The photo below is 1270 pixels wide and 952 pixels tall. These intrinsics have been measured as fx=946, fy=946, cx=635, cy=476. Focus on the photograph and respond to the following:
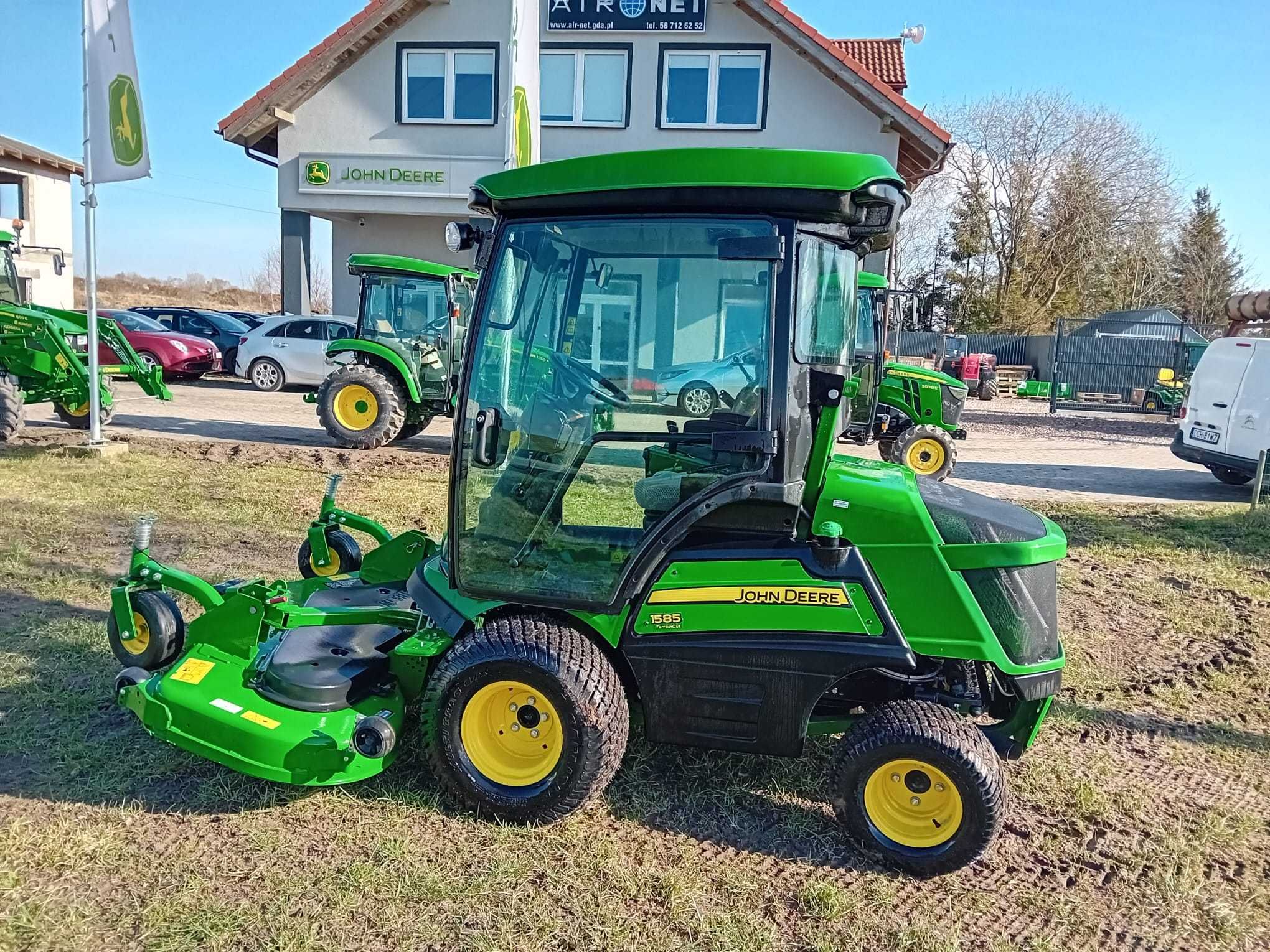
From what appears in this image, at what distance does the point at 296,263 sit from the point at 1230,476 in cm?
1790

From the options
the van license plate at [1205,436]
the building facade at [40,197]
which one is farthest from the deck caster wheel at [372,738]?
the building facade at [40,197]

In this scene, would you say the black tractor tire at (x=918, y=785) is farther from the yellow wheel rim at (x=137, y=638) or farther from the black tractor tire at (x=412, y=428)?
the black tractor tire at (x=412, y=428)

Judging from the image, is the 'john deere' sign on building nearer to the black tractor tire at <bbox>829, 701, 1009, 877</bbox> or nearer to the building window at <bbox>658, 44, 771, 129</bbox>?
the building window at <bbox>658, 44, 771, 129</bbox>

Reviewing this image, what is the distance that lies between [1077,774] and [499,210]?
10.8 feet

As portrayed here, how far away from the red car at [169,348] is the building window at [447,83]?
20.1 feet

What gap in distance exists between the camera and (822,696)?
3.35 m

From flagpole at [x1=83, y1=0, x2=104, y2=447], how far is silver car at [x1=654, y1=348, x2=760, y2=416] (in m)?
8.59

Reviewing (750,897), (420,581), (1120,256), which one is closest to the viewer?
(750,897)

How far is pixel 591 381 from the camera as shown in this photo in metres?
3.34

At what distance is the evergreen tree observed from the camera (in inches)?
1580

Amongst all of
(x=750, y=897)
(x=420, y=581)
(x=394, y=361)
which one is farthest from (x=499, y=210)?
(x=394, y=361)

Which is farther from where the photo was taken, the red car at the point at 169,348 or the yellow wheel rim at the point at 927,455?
the red car at the point at 169,348

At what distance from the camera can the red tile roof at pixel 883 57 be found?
840 inches

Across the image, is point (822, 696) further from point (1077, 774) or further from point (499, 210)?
point (499, 210)
